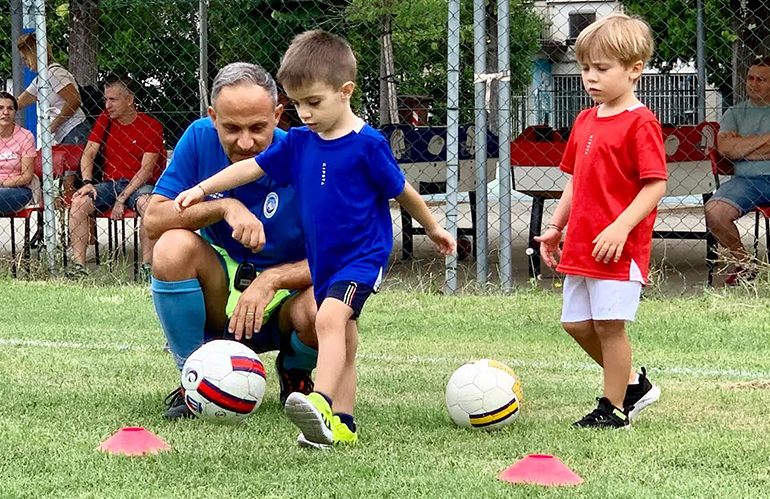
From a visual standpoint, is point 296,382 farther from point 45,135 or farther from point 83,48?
point 83,48

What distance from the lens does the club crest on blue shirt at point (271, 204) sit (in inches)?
189

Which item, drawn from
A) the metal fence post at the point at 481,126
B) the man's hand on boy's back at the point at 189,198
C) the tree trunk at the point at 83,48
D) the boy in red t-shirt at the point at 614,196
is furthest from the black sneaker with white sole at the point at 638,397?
the tree trunk at the point at 83,48

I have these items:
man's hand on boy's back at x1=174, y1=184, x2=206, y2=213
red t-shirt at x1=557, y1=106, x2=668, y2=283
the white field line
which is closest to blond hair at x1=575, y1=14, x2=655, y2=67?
red t-shirt at x1=557, y1=106, x2=668, y2=283

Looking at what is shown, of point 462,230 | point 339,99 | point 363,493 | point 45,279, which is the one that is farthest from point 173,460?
point 462,230

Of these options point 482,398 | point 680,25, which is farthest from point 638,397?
point 680,25

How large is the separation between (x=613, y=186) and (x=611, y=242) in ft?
0.80

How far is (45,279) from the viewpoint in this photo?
930 cm

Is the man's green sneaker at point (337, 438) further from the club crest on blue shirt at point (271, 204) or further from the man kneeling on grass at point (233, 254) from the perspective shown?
the club crest on blue shirt at point (271, 204)

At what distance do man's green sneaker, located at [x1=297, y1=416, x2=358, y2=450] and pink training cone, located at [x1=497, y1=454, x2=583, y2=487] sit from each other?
0.69 meters

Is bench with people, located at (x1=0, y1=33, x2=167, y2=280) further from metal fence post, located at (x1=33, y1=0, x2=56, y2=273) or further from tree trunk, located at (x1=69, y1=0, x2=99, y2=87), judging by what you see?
tree trunk, located at (x1=69, y1=0, x2=99, y2=87)

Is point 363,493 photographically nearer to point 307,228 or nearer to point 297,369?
point 307,228

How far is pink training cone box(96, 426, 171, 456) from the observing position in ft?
12.9

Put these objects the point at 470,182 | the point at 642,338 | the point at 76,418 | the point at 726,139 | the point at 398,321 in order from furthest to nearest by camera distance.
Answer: the point at 470,182
the point at 726,139
the point at 398,321
the point at 642,338
the point at 76,418

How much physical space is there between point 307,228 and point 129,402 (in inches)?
46.6
